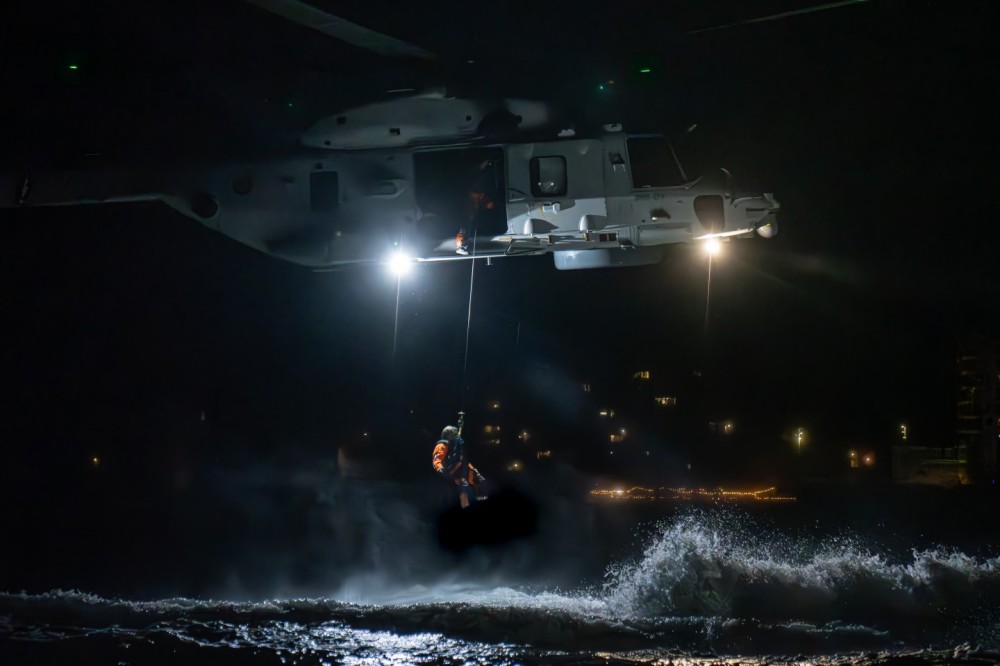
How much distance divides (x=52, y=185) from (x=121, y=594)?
5321mm

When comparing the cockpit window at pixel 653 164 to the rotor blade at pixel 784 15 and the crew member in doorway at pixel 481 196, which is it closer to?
the rotor blade at pixel 784 15

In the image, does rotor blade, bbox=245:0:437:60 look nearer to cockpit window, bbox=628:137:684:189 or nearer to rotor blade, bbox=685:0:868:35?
cockpit window, bbox=628:137:684:189

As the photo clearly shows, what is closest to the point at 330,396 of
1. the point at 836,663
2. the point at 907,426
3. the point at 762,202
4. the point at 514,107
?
the point at 514,107

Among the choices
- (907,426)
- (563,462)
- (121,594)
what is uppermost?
(907,426)

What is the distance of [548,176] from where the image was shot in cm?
930

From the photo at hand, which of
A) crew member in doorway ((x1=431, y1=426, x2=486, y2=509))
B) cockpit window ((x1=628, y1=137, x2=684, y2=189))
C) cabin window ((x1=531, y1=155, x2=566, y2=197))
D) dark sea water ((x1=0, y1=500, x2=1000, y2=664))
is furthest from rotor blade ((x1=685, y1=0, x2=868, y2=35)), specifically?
dark sea water ((x1=0, y1=500, x2=1000, y2=664))

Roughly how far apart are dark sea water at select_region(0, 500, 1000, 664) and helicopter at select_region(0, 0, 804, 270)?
13.3 ft

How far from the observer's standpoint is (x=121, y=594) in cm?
1010

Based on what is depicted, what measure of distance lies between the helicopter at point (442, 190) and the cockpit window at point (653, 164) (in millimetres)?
12

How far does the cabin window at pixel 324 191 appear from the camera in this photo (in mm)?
9719

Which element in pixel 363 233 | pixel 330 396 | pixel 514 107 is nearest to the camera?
pixel 514 107

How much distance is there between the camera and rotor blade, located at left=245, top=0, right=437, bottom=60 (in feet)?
24.1

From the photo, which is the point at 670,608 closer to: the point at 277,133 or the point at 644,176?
the point at 644,176

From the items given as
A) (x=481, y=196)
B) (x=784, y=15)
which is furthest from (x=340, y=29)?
(x=784, y=15)
